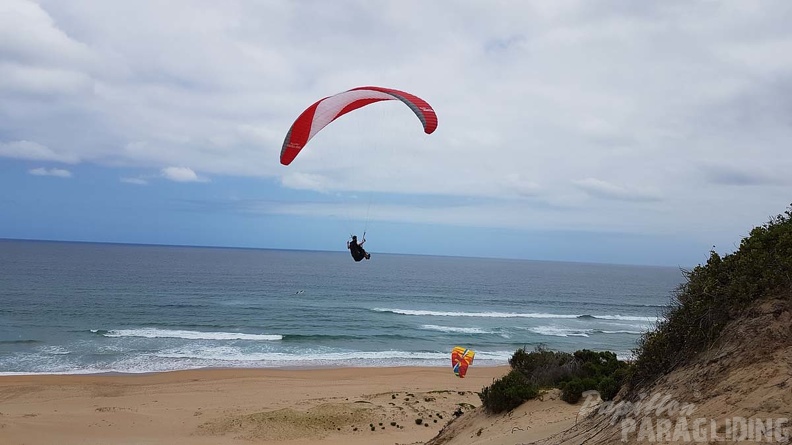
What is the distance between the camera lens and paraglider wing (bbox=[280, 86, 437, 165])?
11.1 m

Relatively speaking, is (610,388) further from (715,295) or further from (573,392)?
(715,295)

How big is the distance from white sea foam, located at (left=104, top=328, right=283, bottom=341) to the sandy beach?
27.1ft

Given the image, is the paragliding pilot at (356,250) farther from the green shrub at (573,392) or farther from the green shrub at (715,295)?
the green shrub at (715,295)

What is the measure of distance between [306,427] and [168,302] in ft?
112

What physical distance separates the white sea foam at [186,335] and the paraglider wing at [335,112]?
21.2m

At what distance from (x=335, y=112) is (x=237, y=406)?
10326 mm

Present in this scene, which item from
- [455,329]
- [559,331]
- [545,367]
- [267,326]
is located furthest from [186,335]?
[545,367]

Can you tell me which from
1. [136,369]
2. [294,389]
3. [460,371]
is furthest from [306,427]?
[136,369]

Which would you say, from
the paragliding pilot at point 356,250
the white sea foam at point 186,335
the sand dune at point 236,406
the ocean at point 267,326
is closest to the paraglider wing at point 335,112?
the paragliding pilot at point 356,250

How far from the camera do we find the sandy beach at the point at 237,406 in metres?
13.0

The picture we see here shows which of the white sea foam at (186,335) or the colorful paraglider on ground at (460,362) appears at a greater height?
the colorful paraglider on ground at (460,362)

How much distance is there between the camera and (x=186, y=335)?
30.2 metres

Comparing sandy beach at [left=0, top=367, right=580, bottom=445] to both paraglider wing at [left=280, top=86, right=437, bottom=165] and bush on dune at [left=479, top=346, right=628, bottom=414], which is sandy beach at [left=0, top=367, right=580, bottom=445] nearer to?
bush on dune at [left=479, top=346, right=628, bottom=414]

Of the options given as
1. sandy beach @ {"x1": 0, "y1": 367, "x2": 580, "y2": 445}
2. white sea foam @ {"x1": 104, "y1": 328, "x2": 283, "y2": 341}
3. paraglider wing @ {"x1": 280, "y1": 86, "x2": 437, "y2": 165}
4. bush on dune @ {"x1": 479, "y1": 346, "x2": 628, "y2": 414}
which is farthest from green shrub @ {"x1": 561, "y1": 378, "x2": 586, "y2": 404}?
white sea foam @ {"x1": 104, "y1": 328, "x2": 283, "y2": 341}
